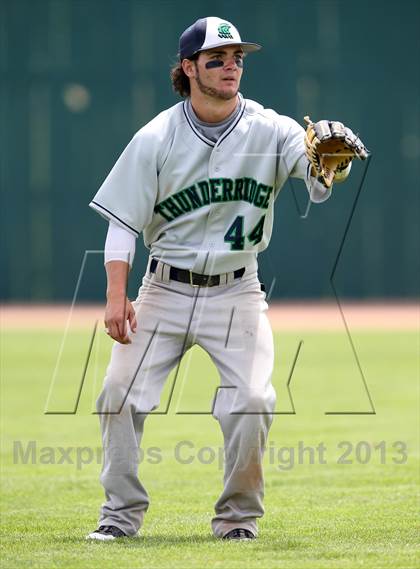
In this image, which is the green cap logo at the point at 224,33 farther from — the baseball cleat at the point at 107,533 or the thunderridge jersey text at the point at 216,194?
the baseball cleat at the point at 107,533

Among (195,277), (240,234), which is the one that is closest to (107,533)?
(195,277)

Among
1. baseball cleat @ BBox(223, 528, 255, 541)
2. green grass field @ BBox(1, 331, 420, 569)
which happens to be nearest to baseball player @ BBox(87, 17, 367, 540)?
→ baseball cleat @ BBox(223, 528, 255, 541)

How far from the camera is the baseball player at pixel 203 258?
547 centimetres

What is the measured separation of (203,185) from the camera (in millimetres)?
5586

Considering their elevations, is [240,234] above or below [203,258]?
above

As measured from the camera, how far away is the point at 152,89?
80.7ft

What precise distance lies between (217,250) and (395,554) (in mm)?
1536

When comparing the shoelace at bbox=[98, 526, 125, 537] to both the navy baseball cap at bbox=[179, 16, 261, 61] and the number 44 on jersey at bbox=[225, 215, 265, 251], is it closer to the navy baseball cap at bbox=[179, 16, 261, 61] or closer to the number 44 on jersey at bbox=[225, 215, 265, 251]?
the number 44 on jersey at bbox=[225, 215, 265, 251]

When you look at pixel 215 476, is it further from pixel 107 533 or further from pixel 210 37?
pixel 210 37

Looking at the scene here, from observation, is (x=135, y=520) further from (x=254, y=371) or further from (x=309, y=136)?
(x=309, y=136)

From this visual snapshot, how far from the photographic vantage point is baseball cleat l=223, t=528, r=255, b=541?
545 cm

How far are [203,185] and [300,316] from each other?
16582 millimetres

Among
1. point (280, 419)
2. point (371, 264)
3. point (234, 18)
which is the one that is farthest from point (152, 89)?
point (280, 419)

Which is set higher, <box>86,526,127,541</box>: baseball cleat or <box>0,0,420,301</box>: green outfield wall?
<box>86,526,127,541</box>: baseball cleat
